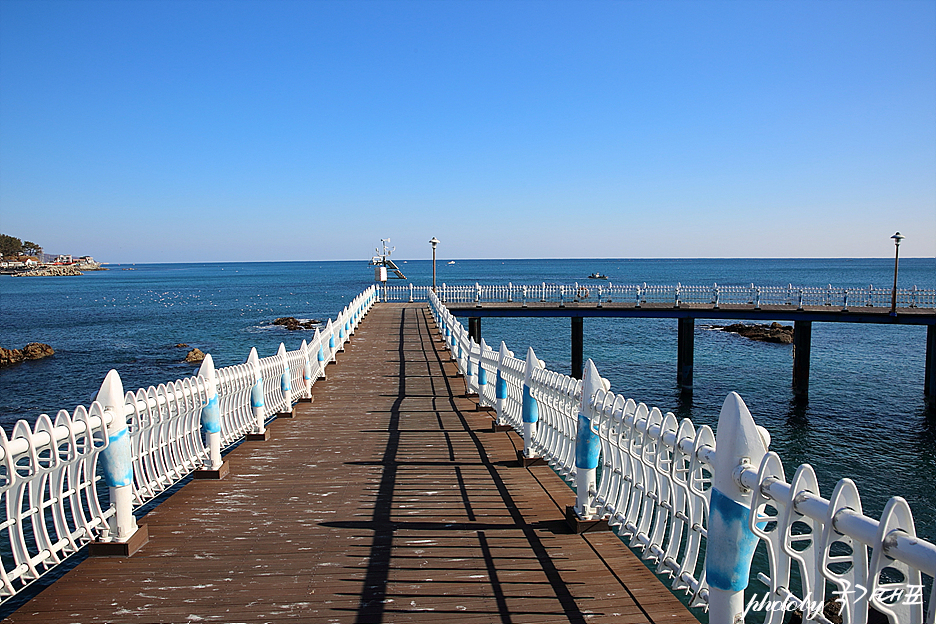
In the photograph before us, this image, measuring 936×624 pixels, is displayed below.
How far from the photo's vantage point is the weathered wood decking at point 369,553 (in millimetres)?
4020

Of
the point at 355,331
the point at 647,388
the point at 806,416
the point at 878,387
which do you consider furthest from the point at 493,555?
the point at 878,387

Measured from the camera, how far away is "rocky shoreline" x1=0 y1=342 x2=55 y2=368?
33.4 meters

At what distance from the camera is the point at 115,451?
4.99m

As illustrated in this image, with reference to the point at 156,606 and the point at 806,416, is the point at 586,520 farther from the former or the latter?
the point at 806,416

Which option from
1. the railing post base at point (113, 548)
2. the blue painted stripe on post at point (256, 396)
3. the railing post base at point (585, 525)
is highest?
the blue painted stripe on post at point (256, 396)

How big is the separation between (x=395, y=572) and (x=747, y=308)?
32.0 m

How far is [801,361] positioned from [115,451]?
2898 centimetres

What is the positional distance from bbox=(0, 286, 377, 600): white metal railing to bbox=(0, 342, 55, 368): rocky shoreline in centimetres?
3223

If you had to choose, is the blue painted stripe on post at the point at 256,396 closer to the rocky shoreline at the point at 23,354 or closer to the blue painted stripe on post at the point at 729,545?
the blue painted stripe on post at the point at 729,545

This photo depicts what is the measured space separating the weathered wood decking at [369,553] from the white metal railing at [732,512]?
432 millimetres

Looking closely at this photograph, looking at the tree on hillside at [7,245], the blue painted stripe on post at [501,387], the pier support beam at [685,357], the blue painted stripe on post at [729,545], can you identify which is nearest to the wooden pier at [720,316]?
the pier support beam at [685,357]

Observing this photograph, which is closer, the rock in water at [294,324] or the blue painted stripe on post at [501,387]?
the blue painted stripe on post at [501,387]

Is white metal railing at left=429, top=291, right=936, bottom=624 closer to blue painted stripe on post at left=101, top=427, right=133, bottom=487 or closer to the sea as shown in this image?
blue painted stripe on post at left=101, top=427, right=133, bottom=487

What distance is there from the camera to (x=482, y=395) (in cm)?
1144
